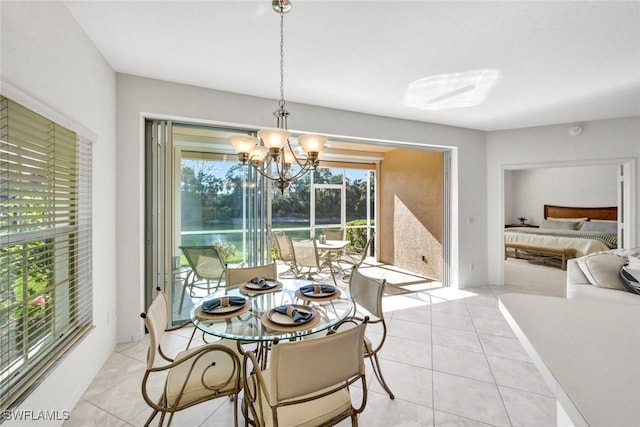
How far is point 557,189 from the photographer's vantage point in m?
8.40

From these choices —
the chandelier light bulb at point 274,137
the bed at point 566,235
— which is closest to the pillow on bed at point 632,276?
the chandelier light bulb at point 274,137

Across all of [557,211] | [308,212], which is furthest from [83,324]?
[557,211]

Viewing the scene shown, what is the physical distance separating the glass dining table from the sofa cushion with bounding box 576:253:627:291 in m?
2.81

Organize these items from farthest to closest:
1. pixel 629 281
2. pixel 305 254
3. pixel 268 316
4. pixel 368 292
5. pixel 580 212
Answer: pixel 580 212 → pixel 305 254 → pixel 629 281 → pixel 368 292 → pixel 268 316

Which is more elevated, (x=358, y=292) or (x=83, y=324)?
(x=358, y=292)

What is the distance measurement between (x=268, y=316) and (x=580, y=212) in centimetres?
975

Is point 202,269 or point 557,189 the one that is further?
point 557,189

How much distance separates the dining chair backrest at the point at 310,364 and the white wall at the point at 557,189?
8243mm

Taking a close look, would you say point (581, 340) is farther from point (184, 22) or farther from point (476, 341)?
point (184, 22)

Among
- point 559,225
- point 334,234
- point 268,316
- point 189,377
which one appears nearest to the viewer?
point 189,377

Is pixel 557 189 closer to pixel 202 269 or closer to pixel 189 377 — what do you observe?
pixel 202 269

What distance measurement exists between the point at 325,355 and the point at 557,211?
32.9ft

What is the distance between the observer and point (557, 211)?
27.3 ft

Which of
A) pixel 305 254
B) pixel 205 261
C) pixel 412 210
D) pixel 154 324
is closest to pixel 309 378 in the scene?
pixel 154 324
